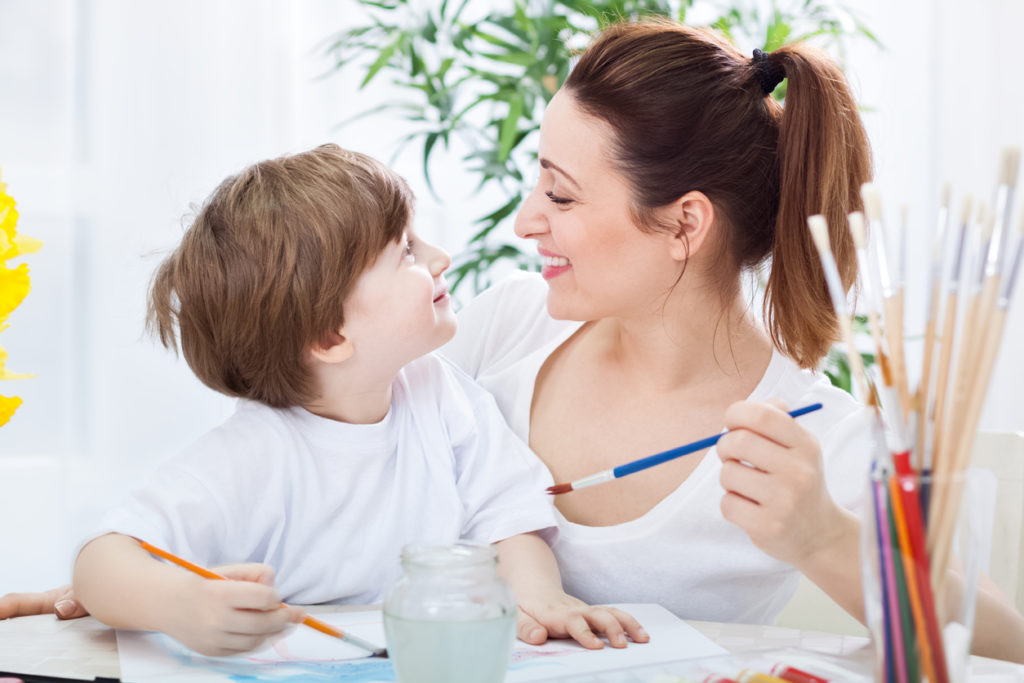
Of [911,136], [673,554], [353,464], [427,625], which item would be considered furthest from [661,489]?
[911,136]

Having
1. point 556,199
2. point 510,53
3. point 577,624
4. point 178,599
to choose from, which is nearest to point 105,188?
point 510,53

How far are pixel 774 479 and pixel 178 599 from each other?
20.4 inches

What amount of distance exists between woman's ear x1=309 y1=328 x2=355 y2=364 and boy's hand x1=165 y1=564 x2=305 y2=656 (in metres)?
0.37

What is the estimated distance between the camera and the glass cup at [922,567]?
558 millimetres

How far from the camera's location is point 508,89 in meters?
2.06

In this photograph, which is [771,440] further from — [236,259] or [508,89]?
[508,89]

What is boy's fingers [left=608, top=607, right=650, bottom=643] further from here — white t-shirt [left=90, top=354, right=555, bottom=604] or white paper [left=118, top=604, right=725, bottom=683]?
white t-shirt [left=90, top=354, right=555, bottom=604]

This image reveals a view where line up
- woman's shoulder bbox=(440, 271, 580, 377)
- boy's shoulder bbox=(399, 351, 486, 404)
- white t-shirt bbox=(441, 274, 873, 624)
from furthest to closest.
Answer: woman's shoulder bbox=(440, 271, 580, 377) → boy's shoulder bbox=(399, 351, 486, 404) → white t-shirt bbox=(441, 274, 873, 624)

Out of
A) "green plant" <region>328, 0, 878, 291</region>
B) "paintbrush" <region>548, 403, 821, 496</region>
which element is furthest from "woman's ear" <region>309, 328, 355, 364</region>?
"green plant" <region>328, 0, 878, 291</region>

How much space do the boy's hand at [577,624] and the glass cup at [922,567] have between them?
0.35 metres

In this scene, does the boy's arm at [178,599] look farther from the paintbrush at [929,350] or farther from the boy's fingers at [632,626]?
the paintbrush at [929,350]

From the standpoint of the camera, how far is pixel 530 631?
930 millimetres

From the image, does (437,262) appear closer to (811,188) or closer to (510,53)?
(811,188)

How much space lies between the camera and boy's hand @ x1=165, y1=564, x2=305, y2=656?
791mm
